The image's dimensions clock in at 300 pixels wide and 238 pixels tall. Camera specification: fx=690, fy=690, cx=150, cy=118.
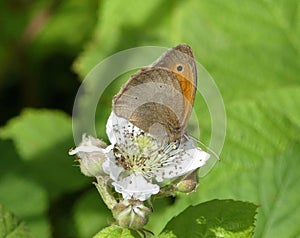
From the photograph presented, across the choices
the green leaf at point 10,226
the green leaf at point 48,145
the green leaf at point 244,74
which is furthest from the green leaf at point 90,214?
the green leaf at point 10,226

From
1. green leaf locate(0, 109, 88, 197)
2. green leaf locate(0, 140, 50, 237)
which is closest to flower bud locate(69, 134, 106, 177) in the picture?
green leaf locate(0, 140, 50, 237)

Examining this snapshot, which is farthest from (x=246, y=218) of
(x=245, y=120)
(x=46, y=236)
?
(x=46, y=236)

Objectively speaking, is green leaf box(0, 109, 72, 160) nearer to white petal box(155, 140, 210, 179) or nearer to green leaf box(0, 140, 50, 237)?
green leaf box(0, 140, 50, 237)

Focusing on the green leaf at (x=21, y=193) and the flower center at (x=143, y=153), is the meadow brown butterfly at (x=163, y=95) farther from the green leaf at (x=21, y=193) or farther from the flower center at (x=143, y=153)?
the green leaf at (x=21, y=193)

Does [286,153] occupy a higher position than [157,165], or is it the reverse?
[157,165]

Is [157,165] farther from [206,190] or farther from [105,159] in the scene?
[206,190]

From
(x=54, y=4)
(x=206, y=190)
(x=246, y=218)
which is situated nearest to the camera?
(x=246, y=218)

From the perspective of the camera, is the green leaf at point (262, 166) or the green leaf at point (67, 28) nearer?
the green leaf at point (262, 166)
